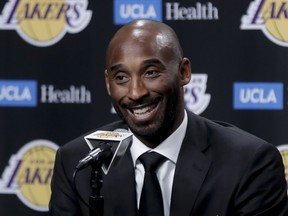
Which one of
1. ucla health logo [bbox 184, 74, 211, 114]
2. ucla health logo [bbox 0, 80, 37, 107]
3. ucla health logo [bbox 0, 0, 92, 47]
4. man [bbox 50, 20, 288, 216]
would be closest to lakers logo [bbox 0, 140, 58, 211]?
ucla health logo [bbox 0, 80, 37, 107]

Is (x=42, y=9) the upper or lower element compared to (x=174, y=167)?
upper

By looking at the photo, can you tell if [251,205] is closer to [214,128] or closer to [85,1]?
[214,128]

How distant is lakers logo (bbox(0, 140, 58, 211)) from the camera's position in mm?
2578

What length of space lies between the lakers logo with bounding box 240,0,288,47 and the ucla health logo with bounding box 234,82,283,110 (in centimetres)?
17

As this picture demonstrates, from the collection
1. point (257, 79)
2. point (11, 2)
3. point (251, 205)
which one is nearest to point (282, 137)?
point (257, 79)

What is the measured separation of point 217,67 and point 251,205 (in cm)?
97

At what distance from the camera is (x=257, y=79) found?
94.6 inches

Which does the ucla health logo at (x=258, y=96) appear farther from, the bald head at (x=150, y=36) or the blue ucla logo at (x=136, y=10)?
the bald head at (x=150, y=36)

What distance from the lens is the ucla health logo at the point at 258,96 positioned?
2.40 metres

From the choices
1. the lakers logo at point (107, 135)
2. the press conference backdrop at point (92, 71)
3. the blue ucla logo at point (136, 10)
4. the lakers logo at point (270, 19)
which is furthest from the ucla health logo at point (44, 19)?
the lakers logo at point (107, 135)

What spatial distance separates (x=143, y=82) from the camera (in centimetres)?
148

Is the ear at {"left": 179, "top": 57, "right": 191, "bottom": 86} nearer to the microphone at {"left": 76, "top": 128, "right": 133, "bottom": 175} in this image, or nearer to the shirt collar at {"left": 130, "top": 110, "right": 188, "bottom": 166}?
the shirt collar at {"left": 130, "top": 110, "right": 188, "bottom": 166}

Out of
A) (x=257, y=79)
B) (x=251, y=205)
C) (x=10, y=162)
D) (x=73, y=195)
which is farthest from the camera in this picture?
(x=10, y=162)

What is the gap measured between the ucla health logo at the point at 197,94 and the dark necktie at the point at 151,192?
0.88 meters
